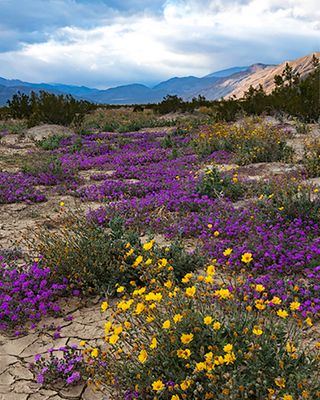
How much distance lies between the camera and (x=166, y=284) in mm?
2912

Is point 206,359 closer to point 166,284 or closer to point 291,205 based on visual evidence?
point 166,284

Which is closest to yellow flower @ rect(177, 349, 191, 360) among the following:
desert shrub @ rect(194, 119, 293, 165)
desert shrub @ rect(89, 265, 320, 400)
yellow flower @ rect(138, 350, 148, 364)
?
desert shrub @ rect(89, 265, 320, 400)

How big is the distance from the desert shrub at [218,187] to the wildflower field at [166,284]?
0.10ft

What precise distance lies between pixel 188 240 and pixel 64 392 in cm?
323

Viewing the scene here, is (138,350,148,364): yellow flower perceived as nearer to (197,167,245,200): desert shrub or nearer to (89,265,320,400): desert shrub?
(89,265,320,400): desert shrub

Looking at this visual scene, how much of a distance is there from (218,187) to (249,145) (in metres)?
3.96

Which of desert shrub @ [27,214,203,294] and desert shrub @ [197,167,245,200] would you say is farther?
desert shrub @ [197,167,245,200]

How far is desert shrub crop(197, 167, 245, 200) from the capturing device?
7.68 metres

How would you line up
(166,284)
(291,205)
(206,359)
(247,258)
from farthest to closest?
1. (291,205)
2. (247,258)
3. (166,284)
4. (206,359)

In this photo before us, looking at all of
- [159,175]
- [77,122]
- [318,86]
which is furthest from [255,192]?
[77,122]

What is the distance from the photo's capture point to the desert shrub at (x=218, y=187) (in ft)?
25.2

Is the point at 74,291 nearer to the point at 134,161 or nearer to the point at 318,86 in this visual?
the point at 134,161

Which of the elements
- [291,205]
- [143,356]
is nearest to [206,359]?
[143,356]

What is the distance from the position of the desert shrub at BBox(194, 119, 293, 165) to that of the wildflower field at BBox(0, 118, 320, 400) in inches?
2.9
